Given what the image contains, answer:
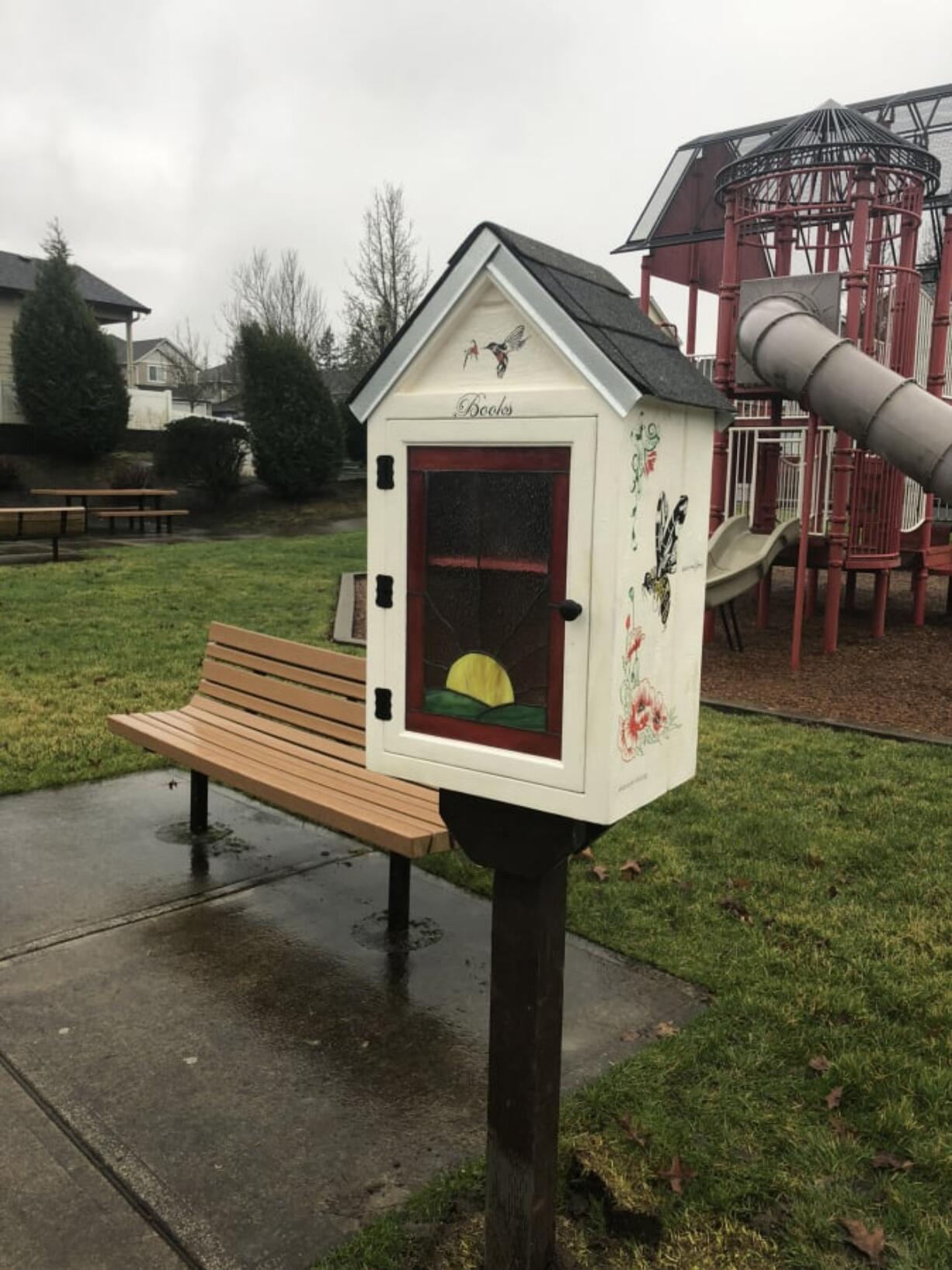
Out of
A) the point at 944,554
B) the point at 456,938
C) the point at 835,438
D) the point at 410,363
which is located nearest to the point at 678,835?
the point at 456,938

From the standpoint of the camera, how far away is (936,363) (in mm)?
10898

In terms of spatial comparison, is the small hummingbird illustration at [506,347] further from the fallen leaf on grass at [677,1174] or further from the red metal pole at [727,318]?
the red metal pole at [727,318]

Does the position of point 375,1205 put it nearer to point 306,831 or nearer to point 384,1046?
point 384,1046

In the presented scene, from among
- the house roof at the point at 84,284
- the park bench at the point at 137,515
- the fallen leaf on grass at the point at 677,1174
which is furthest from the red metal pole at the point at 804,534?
the house roof at the point at 84,284

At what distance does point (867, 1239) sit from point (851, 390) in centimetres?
738

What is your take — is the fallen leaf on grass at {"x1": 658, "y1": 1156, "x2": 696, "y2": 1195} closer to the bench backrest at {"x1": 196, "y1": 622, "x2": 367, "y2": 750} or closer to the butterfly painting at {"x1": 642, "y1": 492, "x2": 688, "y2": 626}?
the butterfly painting at {"x1": 642, "y1": 492, "x2": 688, "y2": 626}

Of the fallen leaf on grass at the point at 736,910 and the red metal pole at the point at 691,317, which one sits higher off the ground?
the red metal pole at the point at 691,317

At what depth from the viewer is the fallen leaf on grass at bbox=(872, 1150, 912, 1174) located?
8.49 feet

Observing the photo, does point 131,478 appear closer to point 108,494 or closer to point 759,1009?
point 108,494

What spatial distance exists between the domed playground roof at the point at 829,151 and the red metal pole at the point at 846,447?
27.2 inches

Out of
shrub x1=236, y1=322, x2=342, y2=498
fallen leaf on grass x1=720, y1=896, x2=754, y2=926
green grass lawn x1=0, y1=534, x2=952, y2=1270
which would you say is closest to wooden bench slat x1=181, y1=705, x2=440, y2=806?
green grass lawn x1=0, y1=534, x2=952, y2=1270

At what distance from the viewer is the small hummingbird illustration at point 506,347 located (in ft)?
6.47

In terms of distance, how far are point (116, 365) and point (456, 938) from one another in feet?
79.4

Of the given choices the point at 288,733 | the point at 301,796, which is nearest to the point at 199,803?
the point at 288,733
